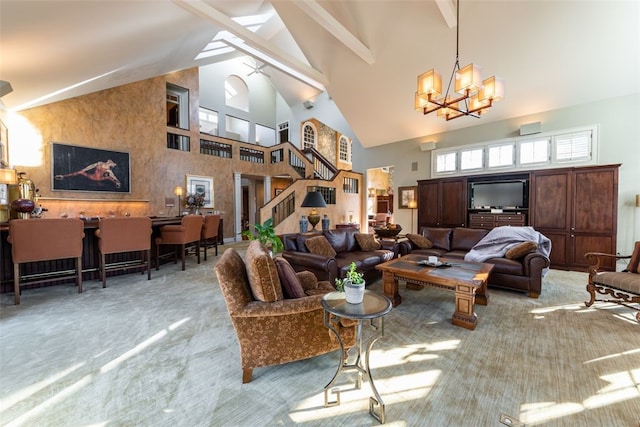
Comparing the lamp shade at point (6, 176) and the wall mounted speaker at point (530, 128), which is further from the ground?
the wall mounted speaker at point (530, 128)

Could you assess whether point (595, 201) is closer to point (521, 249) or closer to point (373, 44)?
point (521, 249)

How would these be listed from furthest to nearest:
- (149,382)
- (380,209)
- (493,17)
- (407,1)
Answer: (380,209) → (407,1) → (493,17) → (149,382)

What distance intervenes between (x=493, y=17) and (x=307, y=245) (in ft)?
16.0

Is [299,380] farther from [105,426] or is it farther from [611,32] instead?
[611,32]

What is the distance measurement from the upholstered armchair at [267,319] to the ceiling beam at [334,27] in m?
4.82

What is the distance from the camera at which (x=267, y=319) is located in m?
1.65

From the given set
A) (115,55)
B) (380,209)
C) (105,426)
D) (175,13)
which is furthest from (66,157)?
(380,209)

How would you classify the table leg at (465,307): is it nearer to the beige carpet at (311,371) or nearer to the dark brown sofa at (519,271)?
the beige carpet at (311,371)

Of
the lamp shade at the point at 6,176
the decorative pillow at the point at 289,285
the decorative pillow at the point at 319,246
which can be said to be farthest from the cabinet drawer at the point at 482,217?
the lamp shade at the point at 6,176

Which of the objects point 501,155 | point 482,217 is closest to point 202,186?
point 482,217

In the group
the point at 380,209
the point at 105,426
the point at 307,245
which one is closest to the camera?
the point at 105,426

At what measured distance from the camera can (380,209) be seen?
13477 millimetres

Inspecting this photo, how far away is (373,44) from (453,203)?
413 cm

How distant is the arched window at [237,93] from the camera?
36.2 ft
